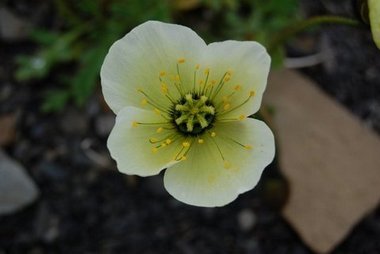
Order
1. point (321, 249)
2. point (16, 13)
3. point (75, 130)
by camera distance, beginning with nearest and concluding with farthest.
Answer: point (321, 249) → point (75, 130) → point (16, 13)

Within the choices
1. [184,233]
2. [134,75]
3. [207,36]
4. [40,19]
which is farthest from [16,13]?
[134,75]

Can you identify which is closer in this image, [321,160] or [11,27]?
[321,160]

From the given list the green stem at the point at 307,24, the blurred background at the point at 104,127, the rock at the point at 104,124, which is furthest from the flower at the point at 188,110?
the rock at the point at 104,124

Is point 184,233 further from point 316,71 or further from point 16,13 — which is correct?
point 16,13

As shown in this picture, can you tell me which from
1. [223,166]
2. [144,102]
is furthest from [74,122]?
[223,166]

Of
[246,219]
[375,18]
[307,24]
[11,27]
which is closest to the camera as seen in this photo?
[375,18]

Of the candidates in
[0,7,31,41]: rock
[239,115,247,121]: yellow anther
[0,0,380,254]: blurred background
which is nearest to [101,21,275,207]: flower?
[239,115,247,121]: yellow anther

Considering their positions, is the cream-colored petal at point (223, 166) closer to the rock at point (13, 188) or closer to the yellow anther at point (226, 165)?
the yellow anther at point (226, 165)

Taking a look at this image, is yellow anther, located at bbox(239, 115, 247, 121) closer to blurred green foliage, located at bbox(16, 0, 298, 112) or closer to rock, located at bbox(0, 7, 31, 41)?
blurred green foliage, located at bbox(16, 0, 298, 112)

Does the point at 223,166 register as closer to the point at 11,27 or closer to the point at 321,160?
the point at 321,160
